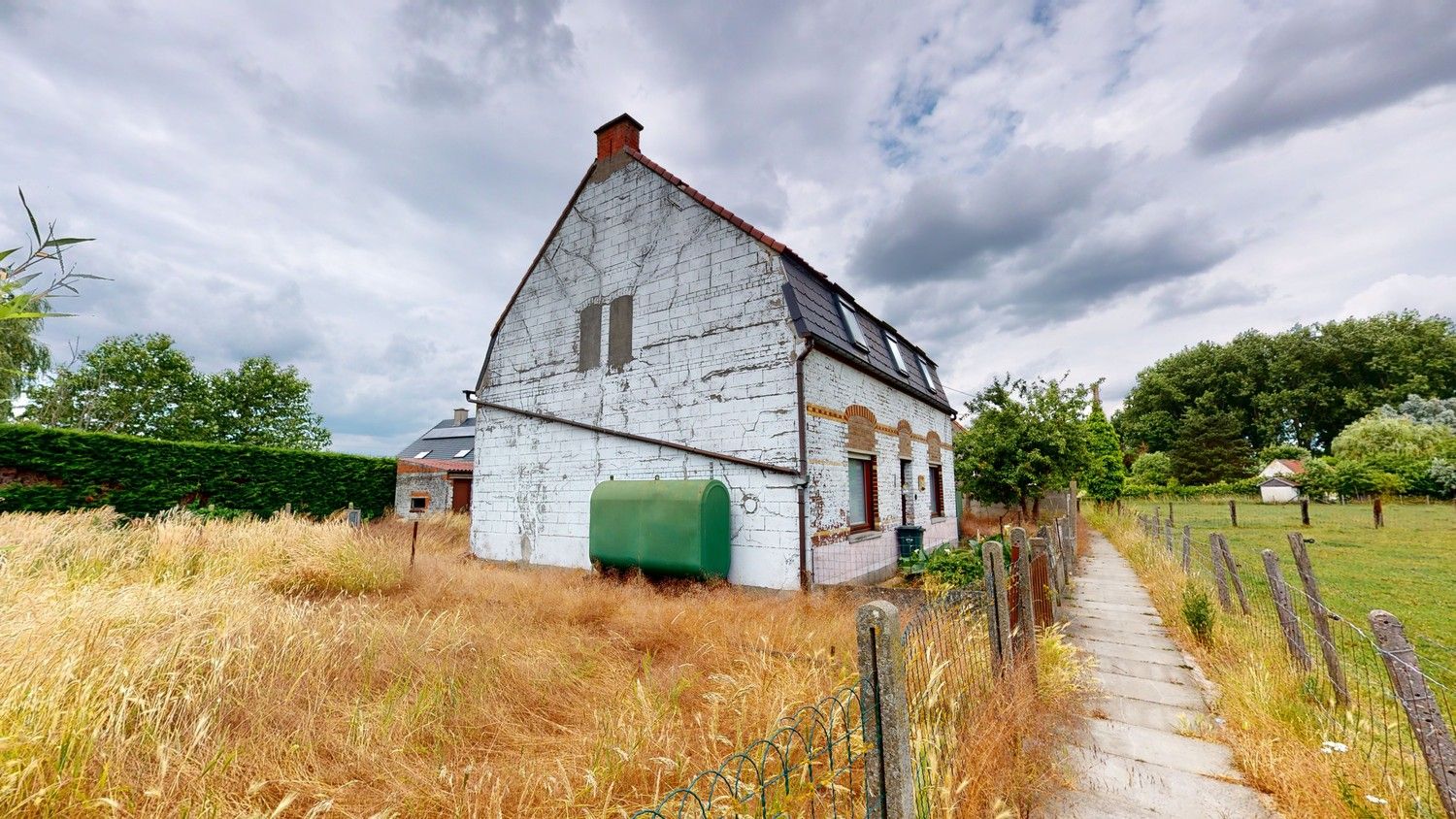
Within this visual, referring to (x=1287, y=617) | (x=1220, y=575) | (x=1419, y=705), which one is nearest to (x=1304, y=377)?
(x=1220, y=575)

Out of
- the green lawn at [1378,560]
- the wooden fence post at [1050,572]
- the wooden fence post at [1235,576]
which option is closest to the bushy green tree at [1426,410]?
the green lawn at [1378,560]

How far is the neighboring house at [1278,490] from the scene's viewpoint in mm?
32703

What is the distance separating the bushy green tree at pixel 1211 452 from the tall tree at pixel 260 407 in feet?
197

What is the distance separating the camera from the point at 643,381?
9.71 metres

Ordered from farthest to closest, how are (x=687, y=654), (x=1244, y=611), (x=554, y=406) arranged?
(x=554, y=406) → (x=1244, y=611) → (x=687, y=654)

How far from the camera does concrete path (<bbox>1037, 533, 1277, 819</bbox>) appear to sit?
3.15 meters

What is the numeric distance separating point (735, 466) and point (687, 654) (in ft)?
12.2

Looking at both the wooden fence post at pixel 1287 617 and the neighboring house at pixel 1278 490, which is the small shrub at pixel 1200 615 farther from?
the neighboring house at pixel 1278 490

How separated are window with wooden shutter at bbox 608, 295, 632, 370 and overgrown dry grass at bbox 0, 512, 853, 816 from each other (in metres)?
4.72

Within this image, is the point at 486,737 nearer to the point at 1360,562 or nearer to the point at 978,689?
the point at 978,689

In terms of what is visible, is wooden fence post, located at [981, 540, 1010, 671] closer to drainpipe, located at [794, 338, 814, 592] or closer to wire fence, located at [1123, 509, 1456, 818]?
wire fence, located at [1123, 509, 1456, 818]

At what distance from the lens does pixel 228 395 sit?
27.2 meters

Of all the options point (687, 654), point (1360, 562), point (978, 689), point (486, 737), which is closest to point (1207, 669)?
point (978, 689)

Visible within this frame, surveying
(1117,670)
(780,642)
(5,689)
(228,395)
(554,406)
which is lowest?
(1117,670)
